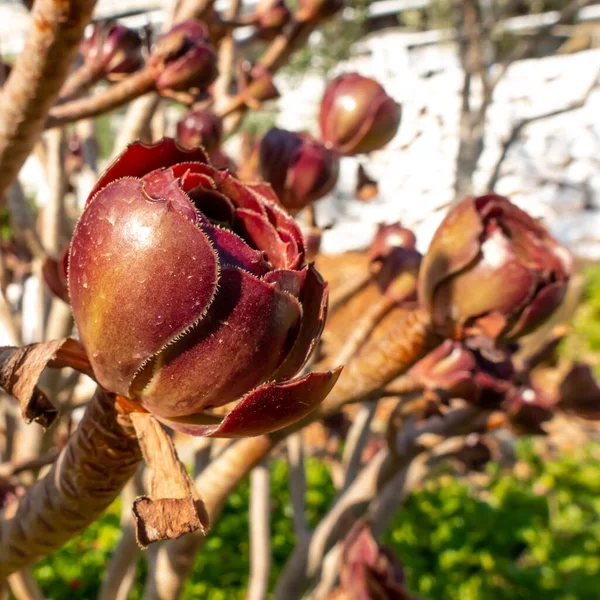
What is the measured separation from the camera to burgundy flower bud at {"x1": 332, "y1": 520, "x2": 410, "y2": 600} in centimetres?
85

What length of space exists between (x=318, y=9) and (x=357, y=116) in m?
0.29

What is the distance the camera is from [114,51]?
859mm

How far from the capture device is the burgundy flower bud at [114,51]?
2.79 ft

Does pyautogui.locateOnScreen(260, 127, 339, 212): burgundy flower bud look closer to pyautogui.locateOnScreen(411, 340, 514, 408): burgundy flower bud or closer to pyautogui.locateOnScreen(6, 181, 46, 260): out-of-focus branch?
pyautogui.locateOnScreen(411, 340, 514, 408): burgundy flower bud

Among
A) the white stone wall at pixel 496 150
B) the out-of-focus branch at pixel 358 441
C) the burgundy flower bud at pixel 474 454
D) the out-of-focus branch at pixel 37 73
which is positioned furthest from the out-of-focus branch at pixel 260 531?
the white stone wall at pixel 496 150

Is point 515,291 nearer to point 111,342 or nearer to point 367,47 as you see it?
point 111,342

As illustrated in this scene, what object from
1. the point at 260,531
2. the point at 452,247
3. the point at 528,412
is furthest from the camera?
the point at 260,531

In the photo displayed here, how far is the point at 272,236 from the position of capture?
421mm

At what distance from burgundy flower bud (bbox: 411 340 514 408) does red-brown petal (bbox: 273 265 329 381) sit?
1.17 feet

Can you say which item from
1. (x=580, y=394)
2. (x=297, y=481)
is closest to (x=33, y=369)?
(x=580, y=394)

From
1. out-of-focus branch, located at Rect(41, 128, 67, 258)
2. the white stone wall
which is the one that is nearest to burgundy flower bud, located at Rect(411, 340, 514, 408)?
out-of-focus branch, located at Rect(41, 128, 67, 258)

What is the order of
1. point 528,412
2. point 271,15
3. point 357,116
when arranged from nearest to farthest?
point 357,116
point 528,412
point 271,15

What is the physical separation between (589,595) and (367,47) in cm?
708

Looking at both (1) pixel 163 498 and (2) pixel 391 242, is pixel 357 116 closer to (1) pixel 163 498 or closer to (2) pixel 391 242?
(2) pixel 391 242
